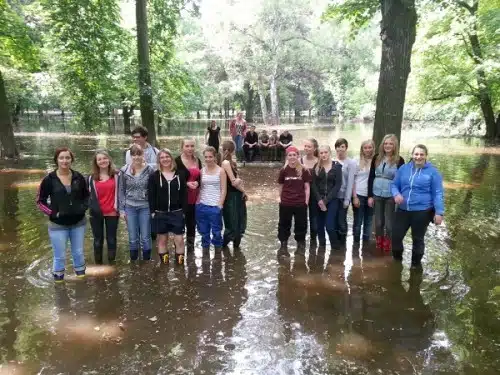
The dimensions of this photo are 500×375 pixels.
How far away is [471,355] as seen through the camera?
3.71 meters

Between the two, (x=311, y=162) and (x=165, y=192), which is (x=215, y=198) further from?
(x=311, y=162)

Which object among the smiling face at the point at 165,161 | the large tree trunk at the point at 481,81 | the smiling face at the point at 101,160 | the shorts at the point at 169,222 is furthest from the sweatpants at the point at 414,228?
the large tree trunk at the point at 481,81

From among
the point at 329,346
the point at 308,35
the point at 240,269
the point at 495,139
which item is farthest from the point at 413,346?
the point at 308,35

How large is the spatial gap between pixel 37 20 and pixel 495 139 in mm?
26825

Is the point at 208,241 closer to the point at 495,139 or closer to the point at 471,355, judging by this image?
the point at 471,355

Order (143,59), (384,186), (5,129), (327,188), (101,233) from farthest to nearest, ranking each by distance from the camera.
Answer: (5,129) → (143,59) → (327,188) → (384,186) → (101,233)

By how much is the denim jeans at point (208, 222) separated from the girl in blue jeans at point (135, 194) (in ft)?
2.46

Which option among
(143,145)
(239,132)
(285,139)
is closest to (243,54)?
(239,132)

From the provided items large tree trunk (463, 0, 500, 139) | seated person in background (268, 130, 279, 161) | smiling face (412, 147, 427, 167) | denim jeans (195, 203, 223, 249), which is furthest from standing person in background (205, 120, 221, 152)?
large tree trunk (463, 0, 500, 139)

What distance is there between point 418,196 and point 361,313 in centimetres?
185

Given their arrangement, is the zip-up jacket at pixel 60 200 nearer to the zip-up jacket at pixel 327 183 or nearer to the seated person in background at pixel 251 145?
the zip-up jacket at pixel 327 183

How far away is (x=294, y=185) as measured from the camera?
20.7 ft

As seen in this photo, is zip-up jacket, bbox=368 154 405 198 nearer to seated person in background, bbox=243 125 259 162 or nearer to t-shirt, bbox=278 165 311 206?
t-shirt, bbox=278 165 311 206

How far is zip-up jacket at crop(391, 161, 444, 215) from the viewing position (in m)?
5.39
